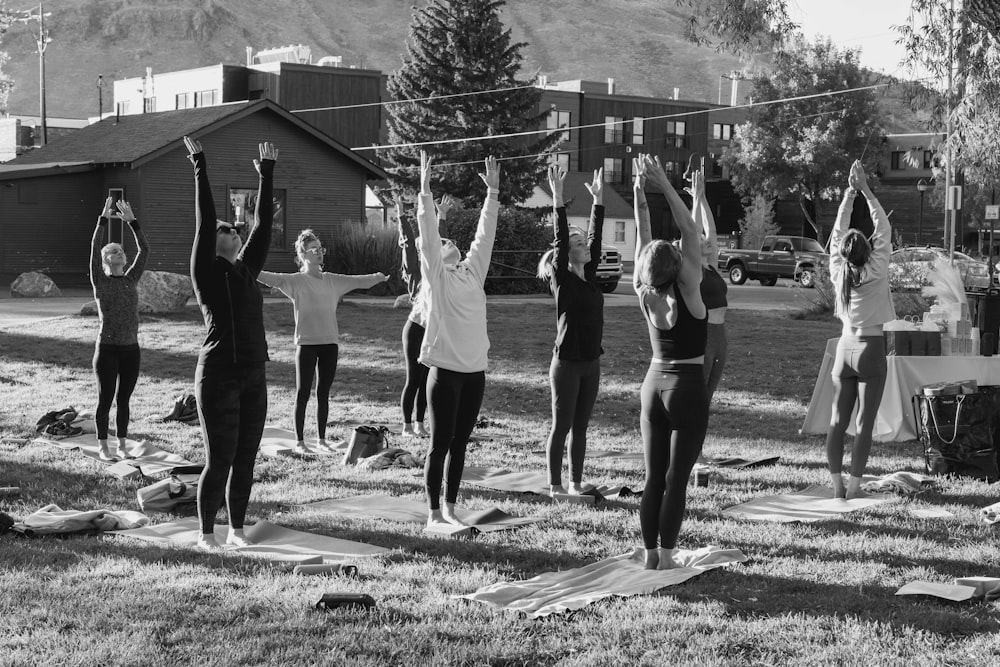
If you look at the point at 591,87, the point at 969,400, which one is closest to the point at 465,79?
the point at 969,400

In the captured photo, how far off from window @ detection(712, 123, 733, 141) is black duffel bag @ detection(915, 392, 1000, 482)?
239 feet

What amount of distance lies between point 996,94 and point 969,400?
5240mm

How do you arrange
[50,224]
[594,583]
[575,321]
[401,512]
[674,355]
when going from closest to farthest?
1. [674,355]
2. [594,583]
3. [401,512]
4. [575,321]
5. [50,224]

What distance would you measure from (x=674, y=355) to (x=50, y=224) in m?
29.8

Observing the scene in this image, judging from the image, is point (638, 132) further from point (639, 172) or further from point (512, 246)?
point (639, 172)

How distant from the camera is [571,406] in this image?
26.2 ft

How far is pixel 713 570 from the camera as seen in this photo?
627 centimetres

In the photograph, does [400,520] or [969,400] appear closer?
[400,520]

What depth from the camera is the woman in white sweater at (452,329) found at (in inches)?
270

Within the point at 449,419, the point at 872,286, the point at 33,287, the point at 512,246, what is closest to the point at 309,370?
the point at 449,419

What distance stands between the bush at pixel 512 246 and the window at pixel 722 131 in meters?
50.2

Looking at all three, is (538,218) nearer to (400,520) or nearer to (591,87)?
(400,520)

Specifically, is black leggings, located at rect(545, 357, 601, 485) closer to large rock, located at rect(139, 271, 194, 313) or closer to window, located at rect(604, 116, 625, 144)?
large rock, located at rect(139, 271, 194, 313)

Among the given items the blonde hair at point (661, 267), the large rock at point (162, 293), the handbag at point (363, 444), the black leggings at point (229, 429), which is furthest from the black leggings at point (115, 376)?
the large rock at point (162, 293)
